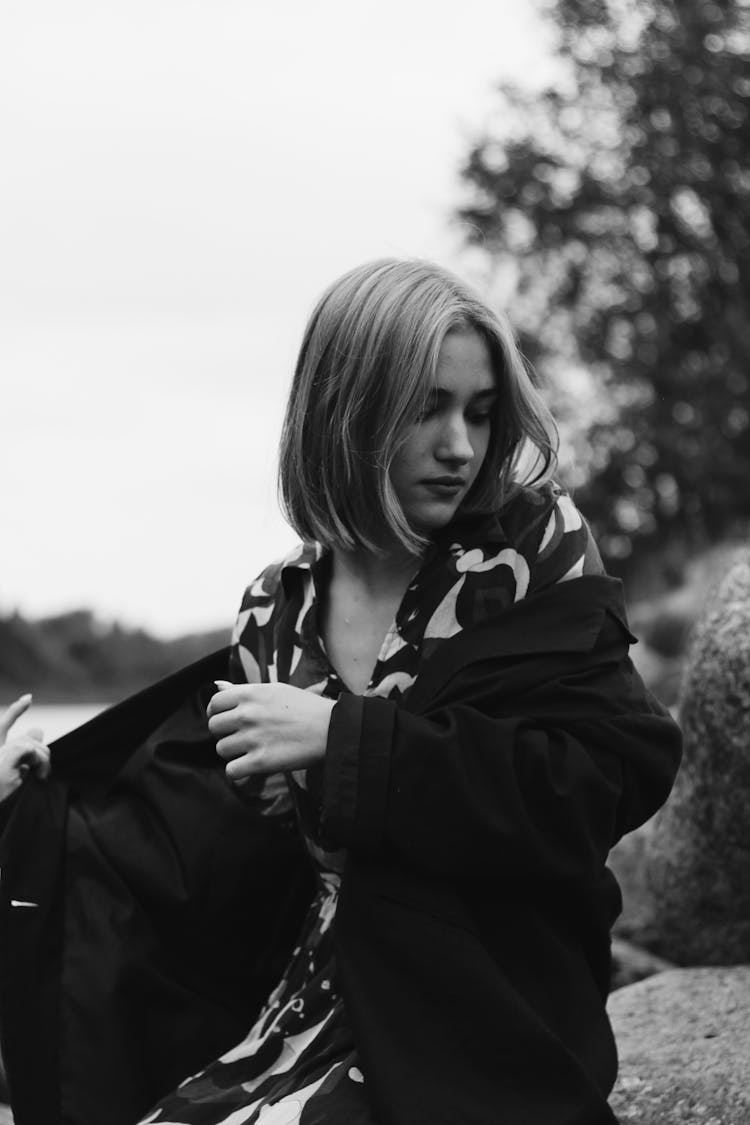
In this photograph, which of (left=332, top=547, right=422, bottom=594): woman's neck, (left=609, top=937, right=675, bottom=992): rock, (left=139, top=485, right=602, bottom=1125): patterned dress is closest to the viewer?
(left=139, top=485, right=602, bottom=1125): patterned dress

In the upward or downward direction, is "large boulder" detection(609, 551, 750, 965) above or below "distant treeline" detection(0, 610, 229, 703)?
above

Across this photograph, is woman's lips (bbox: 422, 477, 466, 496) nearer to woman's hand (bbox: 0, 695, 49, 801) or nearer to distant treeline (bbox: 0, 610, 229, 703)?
woman's hand (bbox: 0, 695, 49, 801)

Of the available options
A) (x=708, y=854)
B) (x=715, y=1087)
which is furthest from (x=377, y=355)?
(x=708, y=854)

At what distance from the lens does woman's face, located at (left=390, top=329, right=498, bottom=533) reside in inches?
114

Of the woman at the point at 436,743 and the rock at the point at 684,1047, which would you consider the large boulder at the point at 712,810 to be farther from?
the woman at the point at 436,743

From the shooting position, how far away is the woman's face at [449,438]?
2.90 metres

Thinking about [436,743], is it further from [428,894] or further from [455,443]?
[455,443]

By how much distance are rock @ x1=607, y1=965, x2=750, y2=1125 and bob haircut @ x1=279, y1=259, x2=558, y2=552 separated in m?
1.33

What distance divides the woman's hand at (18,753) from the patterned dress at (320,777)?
0.53 m

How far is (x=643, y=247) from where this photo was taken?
89.9 feet

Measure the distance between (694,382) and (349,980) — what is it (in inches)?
949

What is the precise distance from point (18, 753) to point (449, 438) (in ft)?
3.75

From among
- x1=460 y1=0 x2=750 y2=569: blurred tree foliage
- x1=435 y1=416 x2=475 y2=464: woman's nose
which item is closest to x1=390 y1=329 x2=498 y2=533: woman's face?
x1=435 y1=416 x2=475 y2=464: woman's nose

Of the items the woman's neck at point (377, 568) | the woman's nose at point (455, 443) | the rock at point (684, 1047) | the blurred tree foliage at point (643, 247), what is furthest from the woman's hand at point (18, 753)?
the blurred tree foliage at point (643, 247)
